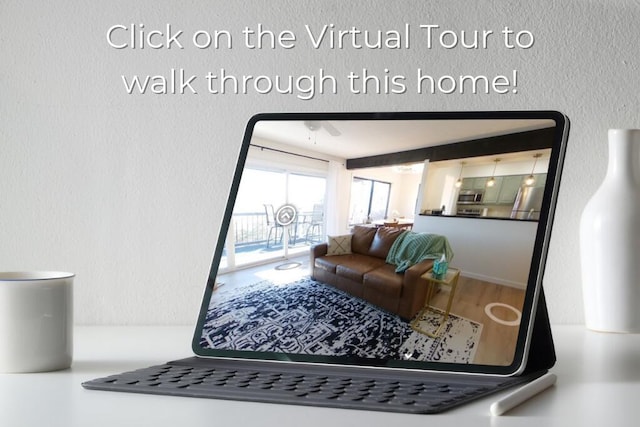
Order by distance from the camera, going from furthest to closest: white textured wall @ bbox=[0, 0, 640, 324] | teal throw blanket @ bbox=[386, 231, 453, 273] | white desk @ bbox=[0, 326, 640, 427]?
white textured wall @ bbox=[0, 0, 640, 324] < teal throw blanket @ bbox=[386, 231, 453, 273] < white desk @ bbox=[0, 326, 640, 427]

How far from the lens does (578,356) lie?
0.66m

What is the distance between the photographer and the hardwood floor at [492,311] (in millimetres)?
514

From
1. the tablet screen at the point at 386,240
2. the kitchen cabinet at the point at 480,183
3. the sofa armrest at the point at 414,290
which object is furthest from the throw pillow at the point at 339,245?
the kitchen cabinet at the point at 480,183

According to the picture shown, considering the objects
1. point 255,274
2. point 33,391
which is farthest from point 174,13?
point 33,391

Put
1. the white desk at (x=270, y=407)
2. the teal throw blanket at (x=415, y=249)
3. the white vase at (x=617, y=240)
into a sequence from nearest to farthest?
the white desk at (x=270, y=407), the teal throw blanket at (x=415, y=249), the white vase at (x=617, y=240)

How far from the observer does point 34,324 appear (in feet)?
1.93

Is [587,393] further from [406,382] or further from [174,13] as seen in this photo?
[174,13]

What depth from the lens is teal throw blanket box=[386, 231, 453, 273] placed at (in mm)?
536

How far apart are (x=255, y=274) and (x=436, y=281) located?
299mm

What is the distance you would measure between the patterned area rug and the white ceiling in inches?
9.4

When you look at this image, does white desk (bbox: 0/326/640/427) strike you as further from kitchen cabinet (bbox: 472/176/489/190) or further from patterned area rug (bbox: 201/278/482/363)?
kitchen cabinet (bbox: 472/176/489/190)

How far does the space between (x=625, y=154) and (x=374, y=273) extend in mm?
615

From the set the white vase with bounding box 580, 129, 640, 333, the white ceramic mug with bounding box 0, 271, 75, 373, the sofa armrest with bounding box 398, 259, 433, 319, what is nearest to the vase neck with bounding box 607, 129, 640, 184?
the white vase with bounding box 580, 129, 640, 333

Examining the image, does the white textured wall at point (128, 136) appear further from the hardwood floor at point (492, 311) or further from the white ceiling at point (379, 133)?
A: the hardwood floor at point (492, 311)
